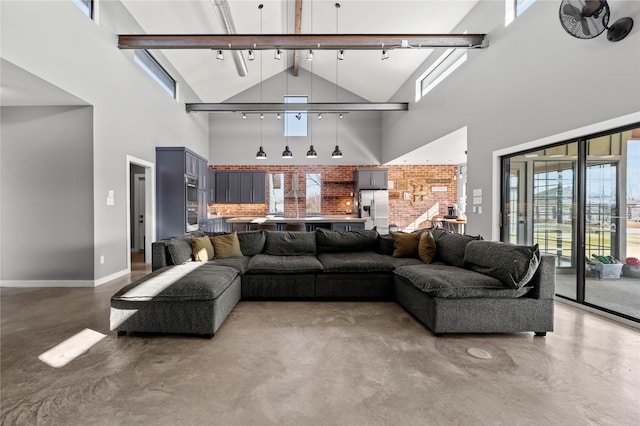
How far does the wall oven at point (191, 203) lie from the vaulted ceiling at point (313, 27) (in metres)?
2.61

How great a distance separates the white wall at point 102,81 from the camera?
3.37m

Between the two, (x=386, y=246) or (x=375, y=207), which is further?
(x=375, y=207)

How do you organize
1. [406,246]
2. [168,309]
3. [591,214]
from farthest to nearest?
[406,246] → [591,214] → [168,309]

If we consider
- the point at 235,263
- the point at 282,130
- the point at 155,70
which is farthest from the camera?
the point at 282,130

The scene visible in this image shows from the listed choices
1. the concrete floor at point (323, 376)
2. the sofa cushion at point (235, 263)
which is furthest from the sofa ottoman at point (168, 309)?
the sofa cushion at point (235, 263)

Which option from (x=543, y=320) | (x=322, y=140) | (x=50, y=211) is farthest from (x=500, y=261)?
(x=322, y=140)

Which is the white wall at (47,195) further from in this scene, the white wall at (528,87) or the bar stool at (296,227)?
the white wall at (528,87)

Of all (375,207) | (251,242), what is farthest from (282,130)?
(251,242)

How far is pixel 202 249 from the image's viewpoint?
4.02 m

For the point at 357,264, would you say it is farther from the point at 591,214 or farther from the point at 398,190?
the point at 398,190

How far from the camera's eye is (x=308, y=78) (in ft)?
32.4

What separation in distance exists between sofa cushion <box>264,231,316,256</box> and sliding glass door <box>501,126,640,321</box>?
3.06m

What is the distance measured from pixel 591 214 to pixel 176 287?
4.31 meters

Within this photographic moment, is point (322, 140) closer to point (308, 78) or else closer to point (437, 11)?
point (308, 78)
